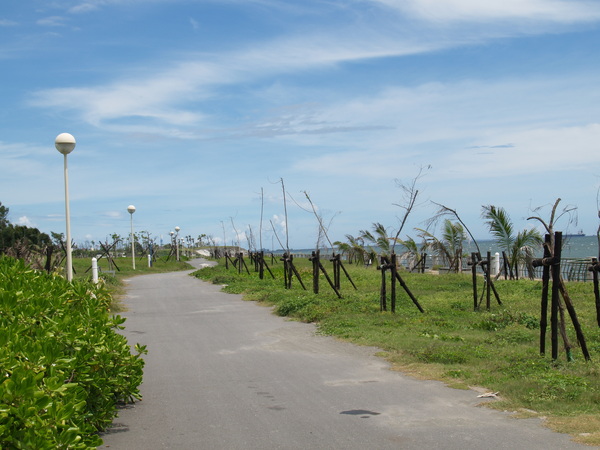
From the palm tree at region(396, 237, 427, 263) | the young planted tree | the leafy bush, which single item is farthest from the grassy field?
the palm tree at region(396, 237, 427, 263)

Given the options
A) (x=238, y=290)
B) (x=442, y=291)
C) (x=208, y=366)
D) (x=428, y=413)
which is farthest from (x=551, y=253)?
(x=238, y=290)

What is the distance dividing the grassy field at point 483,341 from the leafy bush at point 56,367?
4040 mm

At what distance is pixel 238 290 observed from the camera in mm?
24156

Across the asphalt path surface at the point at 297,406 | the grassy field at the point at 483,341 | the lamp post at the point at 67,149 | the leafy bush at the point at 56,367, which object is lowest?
the asphalt path surface at the point at 297,406

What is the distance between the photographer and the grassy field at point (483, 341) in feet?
22.5

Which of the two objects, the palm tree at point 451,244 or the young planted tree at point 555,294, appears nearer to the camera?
the young planted tree at point 555,294

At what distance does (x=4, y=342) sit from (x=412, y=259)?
3265 cm

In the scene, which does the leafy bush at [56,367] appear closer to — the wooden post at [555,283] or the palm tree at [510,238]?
the wooden post at [555,283]

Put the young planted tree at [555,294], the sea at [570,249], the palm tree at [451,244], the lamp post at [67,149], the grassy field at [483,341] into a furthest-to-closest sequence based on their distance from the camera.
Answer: the palm tree at [451,244]
the sea at [570,249]
the lamp post at [67,149]
the young planted tree at [555,294]
the grassy field at [483,341]

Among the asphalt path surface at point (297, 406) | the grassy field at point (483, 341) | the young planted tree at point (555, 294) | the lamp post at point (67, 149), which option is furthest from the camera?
the lamp post at point (67, 149)

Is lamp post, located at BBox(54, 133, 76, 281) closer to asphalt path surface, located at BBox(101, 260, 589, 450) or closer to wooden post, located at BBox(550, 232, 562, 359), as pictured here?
asphalt path surface, located at BBox(101, 260, 589, 450)

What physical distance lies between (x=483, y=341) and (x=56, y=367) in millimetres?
7928

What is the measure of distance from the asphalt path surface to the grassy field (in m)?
0.39

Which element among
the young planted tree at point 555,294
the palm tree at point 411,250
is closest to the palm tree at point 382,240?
the palm tree at point 411,250
